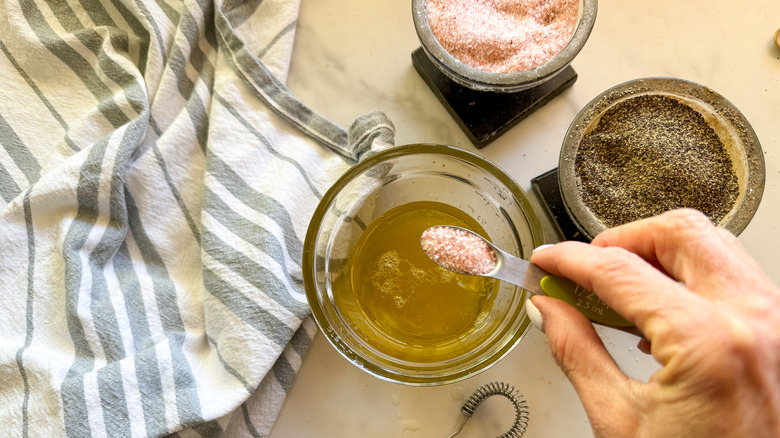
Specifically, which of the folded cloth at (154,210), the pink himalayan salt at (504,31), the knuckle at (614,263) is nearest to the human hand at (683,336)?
the knuckle at (614,263)

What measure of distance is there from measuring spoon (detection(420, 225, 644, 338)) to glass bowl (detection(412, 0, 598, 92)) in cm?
24

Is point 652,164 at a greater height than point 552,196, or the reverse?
point 652,164

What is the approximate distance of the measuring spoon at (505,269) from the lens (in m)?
0.77

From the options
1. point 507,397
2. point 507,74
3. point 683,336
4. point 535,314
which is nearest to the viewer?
point 683,336

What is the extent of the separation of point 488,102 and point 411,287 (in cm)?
36

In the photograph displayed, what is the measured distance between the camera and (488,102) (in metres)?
1.06

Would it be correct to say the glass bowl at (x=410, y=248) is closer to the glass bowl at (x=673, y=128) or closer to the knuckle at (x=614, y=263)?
the glass bowl at (x=673, y=128)

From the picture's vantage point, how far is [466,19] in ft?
3.15

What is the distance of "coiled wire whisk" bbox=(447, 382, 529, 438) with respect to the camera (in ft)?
3.31

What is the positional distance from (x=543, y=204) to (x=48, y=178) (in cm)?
85

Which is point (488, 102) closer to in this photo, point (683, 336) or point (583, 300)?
point (583, 300)

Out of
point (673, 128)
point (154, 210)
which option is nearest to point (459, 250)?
point (673, 128)

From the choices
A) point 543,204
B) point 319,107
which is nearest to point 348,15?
point 319,107

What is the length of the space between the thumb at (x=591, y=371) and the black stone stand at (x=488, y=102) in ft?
1.30
